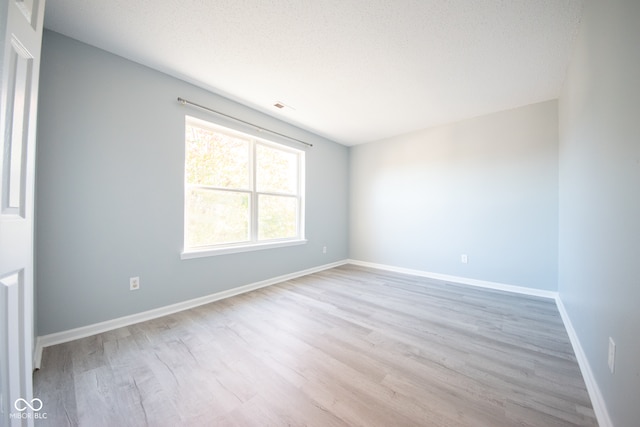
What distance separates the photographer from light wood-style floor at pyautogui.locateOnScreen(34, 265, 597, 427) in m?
1.13

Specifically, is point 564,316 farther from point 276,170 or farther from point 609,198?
point 276,170

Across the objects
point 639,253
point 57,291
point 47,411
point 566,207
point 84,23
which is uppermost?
point 84,23

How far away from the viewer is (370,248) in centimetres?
434

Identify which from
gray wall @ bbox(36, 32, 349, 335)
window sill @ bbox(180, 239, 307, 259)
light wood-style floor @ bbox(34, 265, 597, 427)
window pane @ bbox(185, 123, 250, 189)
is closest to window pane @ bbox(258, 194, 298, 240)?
window sill @ bbox(180, 239, 307, 259)

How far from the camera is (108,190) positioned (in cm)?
194

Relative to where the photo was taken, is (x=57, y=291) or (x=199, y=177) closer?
(x=57, y=291)

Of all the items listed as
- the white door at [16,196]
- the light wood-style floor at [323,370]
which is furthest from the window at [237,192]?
the white door at [16,196]

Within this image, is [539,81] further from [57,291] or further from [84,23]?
[57,291]

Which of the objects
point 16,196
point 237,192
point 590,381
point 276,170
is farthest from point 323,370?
point 276,170

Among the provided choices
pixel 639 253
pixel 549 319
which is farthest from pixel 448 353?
pixel 549 319

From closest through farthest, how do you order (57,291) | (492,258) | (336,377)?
1. (336,377)
2. (57,291)
3. (492,258)

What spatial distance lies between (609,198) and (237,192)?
10.2 ft

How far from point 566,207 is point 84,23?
14.7ft

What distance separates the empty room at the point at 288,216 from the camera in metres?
1.05
